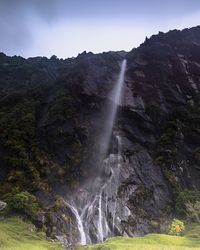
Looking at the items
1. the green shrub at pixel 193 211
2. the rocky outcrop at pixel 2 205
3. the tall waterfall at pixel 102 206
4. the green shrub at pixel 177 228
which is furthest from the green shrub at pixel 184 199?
the rocky outcrop at pixel 2 205

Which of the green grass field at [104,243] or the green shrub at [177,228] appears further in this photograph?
the green shrub at [177,228]

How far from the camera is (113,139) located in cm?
7644

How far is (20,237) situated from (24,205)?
31.0 feet

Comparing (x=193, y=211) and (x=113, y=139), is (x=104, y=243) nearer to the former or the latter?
(x=193, y=211)

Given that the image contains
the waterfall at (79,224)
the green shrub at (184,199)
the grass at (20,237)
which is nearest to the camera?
the grass at (20,237)

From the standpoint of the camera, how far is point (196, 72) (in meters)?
90.6

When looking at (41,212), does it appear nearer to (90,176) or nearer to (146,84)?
(90,176)

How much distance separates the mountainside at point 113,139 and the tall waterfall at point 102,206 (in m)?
0.25

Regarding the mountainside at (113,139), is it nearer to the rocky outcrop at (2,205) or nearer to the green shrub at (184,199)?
the rocky outcrop at (2,205)

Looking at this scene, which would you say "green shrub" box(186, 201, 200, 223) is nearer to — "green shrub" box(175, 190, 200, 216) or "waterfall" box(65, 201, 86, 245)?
"green shrub" box(175, 190, 200, 216)

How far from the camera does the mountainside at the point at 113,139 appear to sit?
61000 mm

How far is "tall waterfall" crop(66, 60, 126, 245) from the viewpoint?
56406mm

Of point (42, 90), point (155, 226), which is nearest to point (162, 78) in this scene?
point (42, 90)

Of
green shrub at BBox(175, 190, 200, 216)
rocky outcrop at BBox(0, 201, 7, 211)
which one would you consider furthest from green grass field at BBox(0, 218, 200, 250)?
green shrub at BBox(175, 190, 200, 216)
